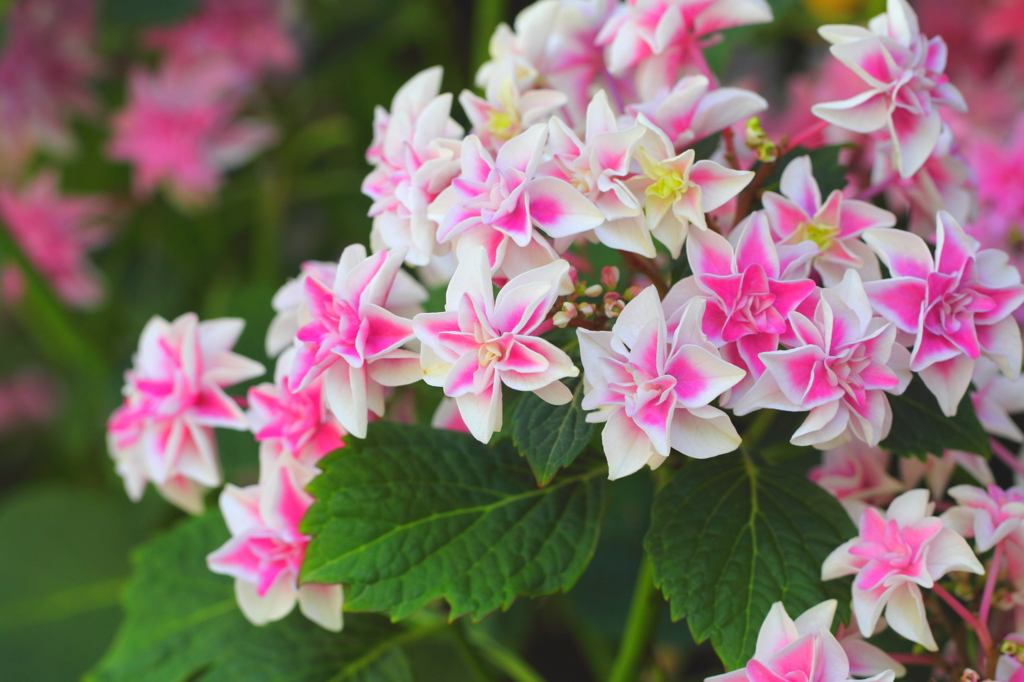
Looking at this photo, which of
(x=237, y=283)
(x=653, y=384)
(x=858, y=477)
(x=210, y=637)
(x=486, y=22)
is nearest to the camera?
(x=653, y=384)

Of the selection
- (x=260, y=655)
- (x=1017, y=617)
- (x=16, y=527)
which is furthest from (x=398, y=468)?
(x=16, y=527)

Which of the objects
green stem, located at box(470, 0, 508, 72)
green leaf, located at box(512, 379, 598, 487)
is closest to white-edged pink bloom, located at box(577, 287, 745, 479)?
green leaf, located at box(512, 379, 598, 487)

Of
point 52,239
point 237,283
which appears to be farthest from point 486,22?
point 52,239

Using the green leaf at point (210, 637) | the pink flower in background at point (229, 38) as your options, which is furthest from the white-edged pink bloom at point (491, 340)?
the pink flower in background at point (229, 38)

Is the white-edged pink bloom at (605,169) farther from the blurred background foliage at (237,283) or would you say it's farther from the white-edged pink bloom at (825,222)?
the blurred background foliage at (237,283)

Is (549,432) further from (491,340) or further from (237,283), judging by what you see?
(237,283)
